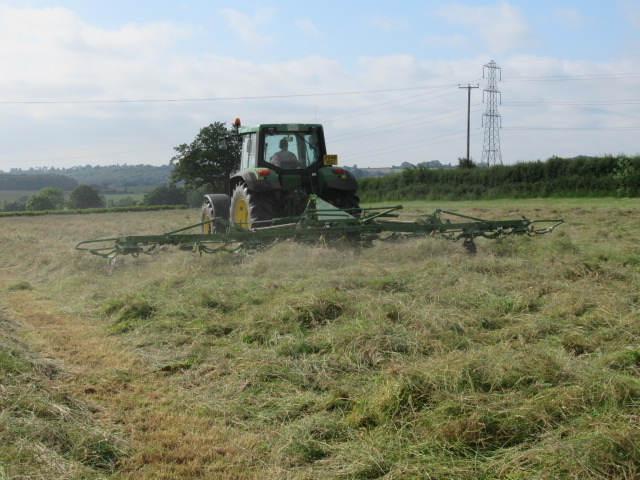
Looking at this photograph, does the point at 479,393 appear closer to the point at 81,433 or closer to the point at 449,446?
the point at 449,446

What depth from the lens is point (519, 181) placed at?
2902 cm

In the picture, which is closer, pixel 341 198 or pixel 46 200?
pixel 341 198

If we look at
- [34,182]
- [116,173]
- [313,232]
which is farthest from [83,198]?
[116,173]

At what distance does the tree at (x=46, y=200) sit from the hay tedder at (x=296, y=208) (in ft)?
145

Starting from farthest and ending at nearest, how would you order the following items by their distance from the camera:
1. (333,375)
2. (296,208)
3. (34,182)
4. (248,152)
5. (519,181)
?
(34,182) → (519,181) → (248,152) → (296,208) → (333,375)

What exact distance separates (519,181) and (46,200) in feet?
131

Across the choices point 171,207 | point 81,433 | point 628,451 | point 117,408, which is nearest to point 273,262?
point 117,408

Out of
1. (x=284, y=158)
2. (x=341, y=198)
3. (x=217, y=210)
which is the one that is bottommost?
(x=217, y=210)

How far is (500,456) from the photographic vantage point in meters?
2.67

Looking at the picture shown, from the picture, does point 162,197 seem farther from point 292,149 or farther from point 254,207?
point 254,207

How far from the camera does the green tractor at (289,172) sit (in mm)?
9984

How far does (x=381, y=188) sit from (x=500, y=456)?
114 ft

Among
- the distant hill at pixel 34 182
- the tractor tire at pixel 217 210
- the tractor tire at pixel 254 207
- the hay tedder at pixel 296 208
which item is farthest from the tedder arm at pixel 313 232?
the distant hill at pixel 34 182

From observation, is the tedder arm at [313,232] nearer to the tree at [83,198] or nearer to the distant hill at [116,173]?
the tree at [83,198]
